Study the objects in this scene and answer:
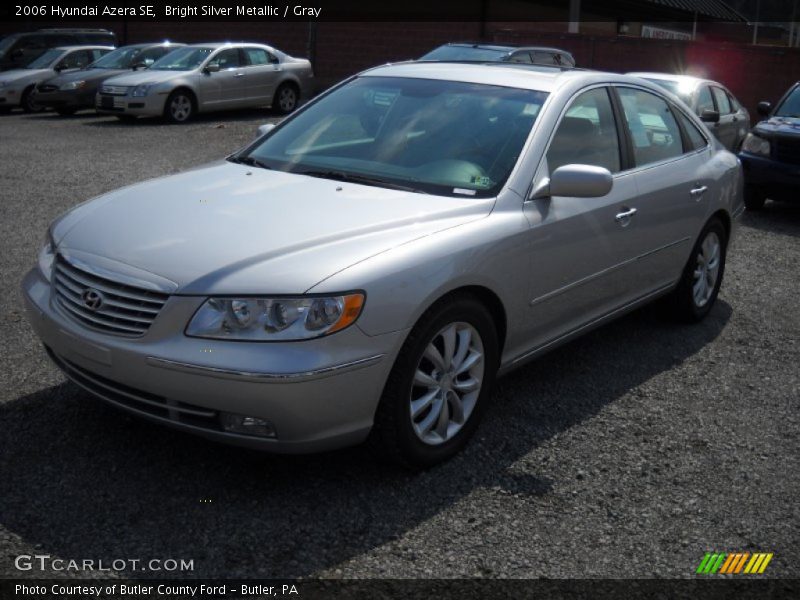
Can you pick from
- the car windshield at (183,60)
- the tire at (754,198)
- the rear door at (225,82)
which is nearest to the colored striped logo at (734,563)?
the tire at (754,198)

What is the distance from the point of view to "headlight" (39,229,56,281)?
14.0 ft

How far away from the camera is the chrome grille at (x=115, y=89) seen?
59.8 ft

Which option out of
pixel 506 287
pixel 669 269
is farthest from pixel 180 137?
pixel 506 287

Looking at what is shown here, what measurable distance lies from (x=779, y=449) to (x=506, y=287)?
1.52 meters

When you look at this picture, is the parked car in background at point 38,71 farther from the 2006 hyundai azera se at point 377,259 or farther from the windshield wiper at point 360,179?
the windshield wiper at point 360,179

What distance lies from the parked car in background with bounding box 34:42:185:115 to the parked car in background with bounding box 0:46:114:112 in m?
0.47

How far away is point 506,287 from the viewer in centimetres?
438

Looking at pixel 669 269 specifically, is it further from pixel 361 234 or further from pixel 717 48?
pixel 717 48

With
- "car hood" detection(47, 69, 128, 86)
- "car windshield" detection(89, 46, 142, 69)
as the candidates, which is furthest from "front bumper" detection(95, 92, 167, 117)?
"car windshield" detection(89, 46, 142, 69)

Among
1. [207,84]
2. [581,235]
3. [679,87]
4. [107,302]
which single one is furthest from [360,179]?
[207,84]

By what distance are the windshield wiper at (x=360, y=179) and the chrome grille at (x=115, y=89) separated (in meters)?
14.5

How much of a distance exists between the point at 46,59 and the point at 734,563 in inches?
825

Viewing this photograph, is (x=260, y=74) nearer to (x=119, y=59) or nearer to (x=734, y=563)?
(x=119, y=59)

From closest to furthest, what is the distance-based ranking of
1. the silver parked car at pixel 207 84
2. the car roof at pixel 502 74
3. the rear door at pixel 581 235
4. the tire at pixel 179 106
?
the rear door at pixel 581 235 → the car roof at pixel 502 74 → the silver parked car at pixel 207 84 → the tire at pixel 179 106
